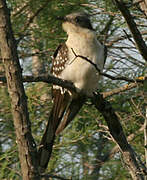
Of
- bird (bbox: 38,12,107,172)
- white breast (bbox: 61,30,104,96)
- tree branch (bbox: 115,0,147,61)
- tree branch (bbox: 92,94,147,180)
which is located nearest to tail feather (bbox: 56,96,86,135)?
bird (bbox: 38,12,107,172)

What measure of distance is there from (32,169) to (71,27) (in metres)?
1.36

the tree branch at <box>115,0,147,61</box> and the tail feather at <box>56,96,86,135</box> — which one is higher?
the tree branch at <box>115,0,147,61</box>

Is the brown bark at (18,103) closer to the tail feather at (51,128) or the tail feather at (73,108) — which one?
the tail feather at (51,128)

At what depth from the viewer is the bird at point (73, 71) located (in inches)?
108

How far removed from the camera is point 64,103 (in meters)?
2.92

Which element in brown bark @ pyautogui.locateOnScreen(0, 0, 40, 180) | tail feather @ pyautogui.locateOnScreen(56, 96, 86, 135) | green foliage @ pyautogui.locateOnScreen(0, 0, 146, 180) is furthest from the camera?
green foliage @ pyautogui.locateOnScreen(0, 0, 146, 180)

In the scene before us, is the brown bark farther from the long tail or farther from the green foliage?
the green foliage

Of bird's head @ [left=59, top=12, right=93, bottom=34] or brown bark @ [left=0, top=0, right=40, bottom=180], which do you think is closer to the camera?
brown bark @ [left=0, top=0, right=40, bottom=180]

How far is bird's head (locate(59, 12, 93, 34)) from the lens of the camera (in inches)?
115

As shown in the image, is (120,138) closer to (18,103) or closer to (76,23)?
(18,103)

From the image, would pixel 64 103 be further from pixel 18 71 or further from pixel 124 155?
pixel 18 71

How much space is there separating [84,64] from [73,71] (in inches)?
3.7

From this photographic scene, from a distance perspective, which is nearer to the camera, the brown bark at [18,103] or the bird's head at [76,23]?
the brown bark at [18,103]

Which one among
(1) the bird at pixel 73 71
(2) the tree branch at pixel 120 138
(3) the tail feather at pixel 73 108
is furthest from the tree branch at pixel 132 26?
(3) the tail feather at pixel 73 108
